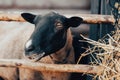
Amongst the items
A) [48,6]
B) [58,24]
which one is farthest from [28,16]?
[48,6]

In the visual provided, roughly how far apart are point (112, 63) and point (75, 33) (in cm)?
171

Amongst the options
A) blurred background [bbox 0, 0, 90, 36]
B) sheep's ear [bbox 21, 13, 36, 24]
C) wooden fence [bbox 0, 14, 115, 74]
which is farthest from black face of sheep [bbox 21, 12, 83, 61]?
blurred background [bbox 0, 0, 90, 36]

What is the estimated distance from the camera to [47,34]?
4043 millimetres

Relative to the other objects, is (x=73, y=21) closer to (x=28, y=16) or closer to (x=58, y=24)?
(x=58, y=24)

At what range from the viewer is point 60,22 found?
13.7 ft

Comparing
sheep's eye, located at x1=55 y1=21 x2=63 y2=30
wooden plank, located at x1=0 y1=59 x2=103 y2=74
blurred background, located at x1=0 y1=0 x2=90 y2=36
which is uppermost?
sheep's eye, located at x1=55 y1=21 x2=63 y2=30

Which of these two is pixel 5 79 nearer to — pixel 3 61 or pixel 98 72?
pixel 3 61

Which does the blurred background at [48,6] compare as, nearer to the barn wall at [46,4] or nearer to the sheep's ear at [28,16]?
the barn wall at [46,4]

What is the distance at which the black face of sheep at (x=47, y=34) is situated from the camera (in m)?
3.97

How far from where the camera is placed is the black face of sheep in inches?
156

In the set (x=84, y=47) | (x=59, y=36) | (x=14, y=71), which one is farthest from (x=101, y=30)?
(x=14, y=71)

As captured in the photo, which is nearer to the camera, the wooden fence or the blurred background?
the wooden fence

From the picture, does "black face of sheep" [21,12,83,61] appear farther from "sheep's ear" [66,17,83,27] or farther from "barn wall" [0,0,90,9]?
"barn wall" [0,0,90,9]

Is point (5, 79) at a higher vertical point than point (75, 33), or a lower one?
lower
